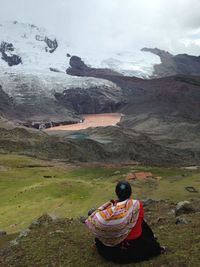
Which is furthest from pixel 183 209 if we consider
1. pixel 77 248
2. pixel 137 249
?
pixel 137 249

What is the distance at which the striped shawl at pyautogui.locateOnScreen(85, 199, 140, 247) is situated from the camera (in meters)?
16.9

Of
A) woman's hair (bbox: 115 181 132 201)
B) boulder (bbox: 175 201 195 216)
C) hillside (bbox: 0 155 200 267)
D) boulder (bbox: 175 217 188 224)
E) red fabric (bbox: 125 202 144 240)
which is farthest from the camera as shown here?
boulder (bbox: 175 201 195 216)

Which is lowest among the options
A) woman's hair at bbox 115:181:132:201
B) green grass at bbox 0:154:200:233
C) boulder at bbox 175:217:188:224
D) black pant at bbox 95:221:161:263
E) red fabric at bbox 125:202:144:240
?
green grass at bbox 0:154:200:233

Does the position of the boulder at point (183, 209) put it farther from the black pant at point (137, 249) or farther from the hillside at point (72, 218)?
the black pant at point (137, 249)

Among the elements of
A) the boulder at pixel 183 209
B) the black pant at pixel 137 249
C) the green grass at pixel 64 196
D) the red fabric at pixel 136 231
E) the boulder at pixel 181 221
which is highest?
the red fabric at pixel 136 231

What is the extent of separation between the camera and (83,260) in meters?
18.2

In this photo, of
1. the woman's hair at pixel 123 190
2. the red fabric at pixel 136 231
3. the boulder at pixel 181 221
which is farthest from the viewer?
the boulder at pixel 181 221

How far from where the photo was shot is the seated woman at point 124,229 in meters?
17.0

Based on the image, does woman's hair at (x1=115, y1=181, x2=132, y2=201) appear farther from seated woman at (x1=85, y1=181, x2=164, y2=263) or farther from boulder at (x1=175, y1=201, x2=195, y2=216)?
boulder at (x1=175, y1=201, x2=195, y2=216)

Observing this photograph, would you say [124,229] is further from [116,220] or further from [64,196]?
[64,196]

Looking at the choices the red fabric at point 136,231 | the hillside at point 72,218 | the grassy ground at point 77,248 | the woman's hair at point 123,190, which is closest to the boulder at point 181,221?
the hillside at point 72,218

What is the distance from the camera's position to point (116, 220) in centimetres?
1694

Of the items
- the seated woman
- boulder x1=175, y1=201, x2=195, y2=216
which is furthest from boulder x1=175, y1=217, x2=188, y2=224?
the seated woman

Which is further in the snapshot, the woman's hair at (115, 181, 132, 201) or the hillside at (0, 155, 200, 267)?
the hillside at (0, 155, 200, 267)
